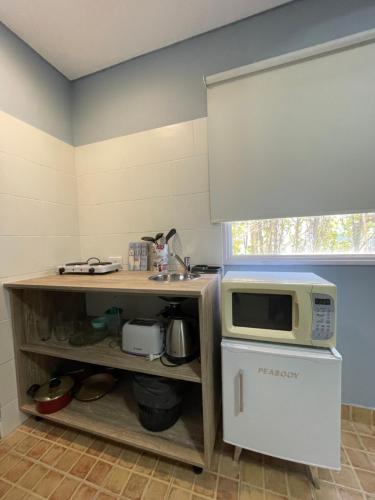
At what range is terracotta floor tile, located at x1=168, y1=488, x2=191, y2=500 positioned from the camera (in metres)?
0.90

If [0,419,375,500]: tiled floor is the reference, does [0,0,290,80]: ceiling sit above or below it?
above

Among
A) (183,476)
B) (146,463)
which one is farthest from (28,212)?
(183,476)

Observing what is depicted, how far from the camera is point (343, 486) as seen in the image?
94cm

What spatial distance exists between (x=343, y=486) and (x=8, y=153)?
2.38 m

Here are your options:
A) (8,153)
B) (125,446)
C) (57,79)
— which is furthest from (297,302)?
(57,79)

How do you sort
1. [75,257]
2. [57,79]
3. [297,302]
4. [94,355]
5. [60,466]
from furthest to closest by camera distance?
[75,257] < [57,79] < [94,355] < [60,466] < [297,302]

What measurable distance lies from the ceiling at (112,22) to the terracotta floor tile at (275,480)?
7.88 ft

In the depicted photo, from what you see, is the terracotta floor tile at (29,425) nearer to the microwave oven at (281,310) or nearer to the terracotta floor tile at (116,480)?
the terracotta floor tile at (116,480)

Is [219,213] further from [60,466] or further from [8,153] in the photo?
[60,466]

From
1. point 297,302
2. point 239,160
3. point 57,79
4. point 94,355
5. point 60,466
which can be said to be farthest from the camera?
point 57,79

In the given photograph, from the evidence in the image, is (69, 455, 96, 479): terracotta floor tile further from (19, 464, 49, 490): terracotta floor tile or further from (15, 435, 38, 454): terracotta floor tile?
(15, 435, 38, 454): terracotta floor tile

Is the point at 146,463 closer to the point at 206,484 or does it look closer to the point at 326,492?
the point at 206,484

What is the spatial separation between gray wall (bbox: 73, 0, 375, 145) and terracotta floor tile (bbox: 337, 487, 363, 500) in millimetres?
2042

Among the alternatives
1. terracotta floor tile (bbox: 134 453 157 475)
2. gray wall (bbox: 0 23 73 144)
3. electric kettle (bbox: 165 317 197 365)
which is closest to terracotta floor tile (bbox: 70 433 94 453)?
terracotta floor tile (bbox: 134 453 157 475)
